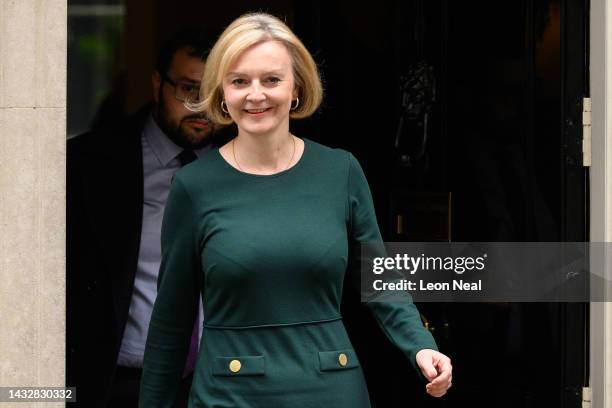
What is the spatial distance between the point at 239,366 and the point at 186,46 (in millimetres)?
1956

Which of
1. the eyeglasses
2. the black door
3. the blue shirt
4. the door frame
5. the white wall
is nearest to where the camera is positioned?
the white wall

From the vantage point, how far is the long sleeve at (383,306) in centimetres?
288

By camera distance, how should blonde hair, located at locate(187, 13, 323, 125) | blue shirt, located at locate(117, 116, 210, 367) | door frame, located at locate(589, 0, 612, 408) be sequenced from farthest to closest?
blue shirt, located at locate(117, 116, 210, 367) → door frame, located at locate(589, 0, 612, 408) → blonde hair, located at locate(187, 13, 323, 125)

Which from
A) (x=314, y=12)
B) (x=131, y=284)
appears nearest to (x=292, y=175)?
(x=131, y=284)

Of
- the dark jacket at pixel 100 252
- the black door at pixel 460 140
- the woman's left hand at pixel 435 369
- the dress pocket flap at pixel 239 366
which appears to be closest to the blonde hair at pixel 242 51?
the dress pocket flap at pixel 239 366

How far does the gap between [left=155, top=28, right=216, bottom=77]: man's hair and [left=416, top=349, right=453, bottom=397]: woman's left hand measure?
2.04m

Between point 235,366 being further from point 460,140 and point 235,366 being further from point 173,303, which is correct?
point 460,140

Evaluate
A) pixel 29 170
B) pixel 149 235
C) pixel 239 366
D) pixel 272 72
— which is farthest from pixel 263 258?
pixel 149 235

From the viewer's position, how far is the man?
419cm

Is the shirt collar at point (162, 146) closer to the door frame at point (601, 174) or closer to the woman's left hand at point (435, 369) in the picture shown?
the door frame at point (601, 174)

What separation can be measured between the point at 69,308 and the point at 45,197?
720mm

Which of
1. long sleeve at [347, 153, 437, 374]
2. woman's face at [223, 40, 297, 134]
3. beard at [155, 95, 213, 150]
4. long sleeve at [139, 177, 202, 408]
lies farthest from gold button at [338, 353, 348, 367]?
beard at [155, 95, 213, 150]

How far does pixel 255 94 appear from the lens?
112 inches

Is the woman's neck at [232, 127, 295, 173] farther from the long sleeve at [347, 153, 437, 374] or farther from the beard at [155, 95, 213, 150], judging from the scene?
the beard at [155, 95, 213, 150]
